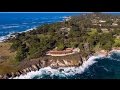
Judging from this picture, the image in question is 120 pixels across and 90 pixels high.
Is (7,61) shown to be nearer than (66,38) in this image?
Yes

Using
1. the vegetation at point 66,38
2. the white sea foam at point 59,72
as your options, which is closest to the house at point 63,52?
the vegetation at point 66,38

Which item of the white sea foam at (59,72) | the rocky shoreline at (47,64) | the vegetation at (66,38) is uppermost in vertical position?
the vegetation at (66,38)

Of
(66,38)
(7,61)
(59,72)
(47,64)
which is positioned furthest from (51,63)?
(7,61)

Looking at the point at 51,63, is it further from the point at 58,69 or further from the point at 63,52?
the point at 63,52

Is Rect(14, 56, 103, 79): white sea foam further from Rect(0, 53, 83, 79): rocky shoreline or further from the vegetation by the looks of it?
the vegetation

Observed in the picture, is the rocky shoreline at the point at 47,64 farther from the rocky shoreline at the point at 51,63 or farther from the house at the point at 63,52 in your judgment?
the house at the point at 63,52

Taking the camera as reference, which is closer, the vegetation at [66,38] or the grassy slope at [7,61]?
the grassy slope at [7,61]
